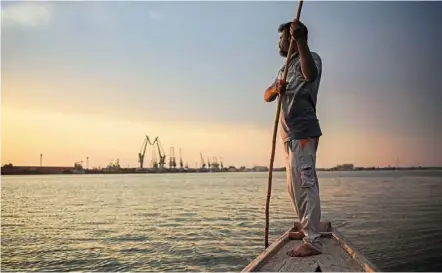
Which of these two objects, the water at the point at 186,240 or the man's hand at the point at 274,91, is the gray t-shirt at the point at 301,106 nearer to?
the man's hand at the point at 274,91

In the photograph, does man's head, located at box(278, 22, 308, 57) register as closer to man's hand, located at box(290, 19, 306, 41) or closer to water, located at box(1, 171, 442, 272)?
man's hand, located at box(290, 19, 306, 41)

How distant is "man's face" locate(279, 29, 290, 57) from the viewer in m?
3.86

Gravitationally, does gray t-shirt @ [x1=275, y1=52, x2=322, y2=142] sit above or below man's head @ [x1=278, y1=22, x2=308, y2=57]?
below

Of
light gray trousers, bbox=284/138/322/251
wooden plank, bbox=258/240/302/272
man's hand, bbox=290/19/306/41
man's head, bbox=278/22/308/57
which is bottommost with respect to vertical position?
wooden plank, bbox=258/240/302/272

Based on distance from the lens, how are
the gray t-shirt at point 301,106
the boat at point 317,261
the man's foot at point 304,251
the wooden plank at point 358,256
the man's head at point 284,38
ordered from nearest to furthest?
the wooden plank at point 358,256 < the boat at point 317,261 < the man's foot at point 304,251 < the gray t-shirt at point 301,106 < the man's head at point 284,38

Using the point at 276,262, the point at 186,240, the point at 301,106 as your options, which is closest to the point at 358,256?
the point at 276,262

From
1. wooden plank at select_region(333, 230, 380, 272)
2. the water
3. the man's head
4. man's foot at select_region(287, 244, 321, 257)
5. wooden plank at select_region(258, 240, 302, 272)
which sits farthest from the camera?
the water

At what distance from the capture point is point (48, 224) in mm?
18484

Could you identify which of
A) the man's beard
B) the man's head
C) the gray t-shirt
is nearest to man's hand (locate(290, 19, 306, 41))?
the gray t-shirt

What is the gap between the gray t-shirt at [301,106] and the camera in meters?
3.65

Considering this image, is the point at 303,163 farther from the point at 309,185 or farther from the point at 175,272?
the point at 175,272

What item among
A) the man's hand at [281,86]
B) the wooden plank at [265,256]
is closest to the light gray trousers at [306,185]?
the wooden plank at [265,256]

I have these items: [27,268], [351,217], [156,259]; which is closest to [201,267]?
[156,259]

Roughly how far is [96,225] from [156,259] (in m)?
8.01
